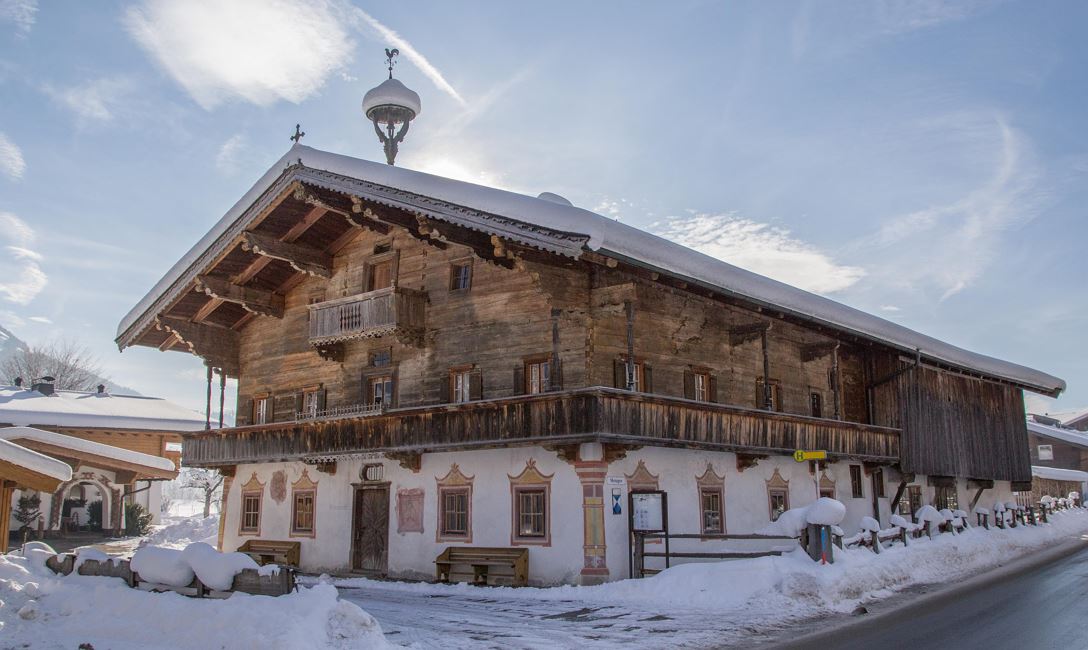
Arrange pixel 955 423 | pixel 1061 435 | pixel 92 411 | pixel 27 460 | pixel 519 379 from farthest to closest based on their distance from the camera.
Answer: pixel 1061 435 < pixel 92 411 < pixel 955 423 < pixel 519 379 < pixel 27 460

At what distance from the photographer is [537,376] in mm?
21844

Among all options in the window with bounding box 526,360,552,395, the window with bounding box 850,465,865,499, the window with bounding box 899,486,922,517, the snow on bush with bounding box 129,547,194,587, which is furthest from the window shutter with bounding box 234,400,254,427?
the window with bounding box 899,486,922,517

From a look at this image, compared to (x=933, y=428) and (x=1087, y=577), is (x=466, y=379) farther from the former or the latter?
(x=933, y=428)

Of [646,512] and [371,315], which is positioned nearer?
[646,512]

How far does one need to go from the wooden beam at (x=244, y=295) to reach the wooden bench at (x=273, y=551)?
706 centimetres

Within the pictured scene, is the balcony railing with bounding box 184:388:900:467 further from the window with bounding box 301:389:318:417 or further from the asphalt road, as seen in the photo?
the asphalt road

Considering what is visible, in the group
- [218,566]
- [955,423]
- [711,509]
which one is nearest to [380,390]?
[711,509]

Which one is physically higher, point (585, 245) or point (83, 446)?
point (585, 245)

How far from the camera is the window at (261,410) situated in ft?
93.8

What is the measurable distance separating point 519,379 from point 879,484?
15.5 metres

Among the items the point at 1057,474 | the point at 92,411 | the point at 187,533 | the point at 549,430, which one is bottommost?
the point at 187,533

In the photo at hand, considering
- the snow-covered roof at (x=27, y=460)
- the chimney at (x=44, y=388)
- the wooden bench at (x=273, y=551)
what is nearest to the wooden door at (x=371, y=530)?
the wooden bench at (x=273, y=551)

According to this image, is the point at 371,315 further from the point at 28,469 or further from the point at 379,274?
the point at 28,469

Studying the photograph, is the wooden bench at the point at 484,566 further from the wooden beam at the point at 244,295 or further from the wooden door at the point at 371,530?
the wooden beam at the point at 244,295
